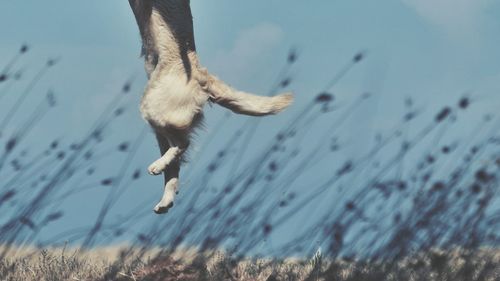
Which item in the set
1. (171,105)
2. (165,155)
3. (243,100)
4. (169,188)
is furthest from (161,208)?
(243,100)

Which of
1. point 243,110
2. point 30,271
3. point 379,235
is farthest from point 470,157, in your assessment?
point 30,271

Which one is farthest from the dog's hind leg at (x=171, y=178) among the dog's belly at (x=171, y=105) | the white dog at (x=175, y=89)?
the dog's belly at (x=171, y=105)

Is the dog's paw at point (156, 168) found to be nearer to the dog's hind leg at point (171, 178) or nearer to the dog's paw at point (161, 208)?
the dog's hind leg at point (171, 178)

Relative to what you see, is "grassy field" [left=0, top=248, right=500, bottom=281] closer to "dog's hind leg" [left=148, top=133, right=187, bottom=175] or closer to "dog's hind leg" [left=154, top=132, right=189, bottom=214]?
"dog's hind leg" [left=154, top=132, right=189, bottom=214]

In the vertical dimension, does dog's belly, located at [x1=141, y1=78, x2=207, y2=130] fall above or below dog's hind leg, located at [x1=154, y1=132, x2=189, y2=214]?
above

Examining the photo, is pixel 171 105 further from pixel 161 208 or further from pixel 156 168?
pixel 161 208

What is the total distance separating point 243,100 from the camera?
5.48 m

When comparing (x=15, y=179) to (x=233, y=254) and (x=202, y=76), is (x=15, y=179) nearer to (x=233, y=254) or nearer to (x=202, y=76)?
(x=233, y=254)

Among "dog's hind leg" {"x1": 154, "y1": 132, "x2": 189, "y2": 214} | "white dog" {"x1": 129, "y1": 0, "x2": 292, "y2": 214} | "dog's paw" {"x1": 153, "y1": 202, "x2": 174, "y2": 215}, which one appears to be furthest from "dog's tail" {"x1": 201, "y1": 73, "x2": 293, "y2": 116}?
"dog's paw" {"x1": 153, "y1": 202, "x2": 174, "y2": 215}

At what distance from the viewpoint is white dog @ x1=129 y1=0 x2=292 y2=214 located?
5.39 meters

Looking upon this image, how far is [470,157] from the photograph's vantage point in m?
4.07

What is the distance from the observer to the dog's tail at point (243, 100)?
17.9 ft

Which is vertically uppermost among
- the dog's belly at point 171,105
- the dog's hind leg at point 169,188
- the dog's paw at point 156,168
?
the dog's belly at point 171,105

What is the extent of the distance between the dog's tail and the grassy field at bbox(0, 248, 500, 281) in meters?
0.93
